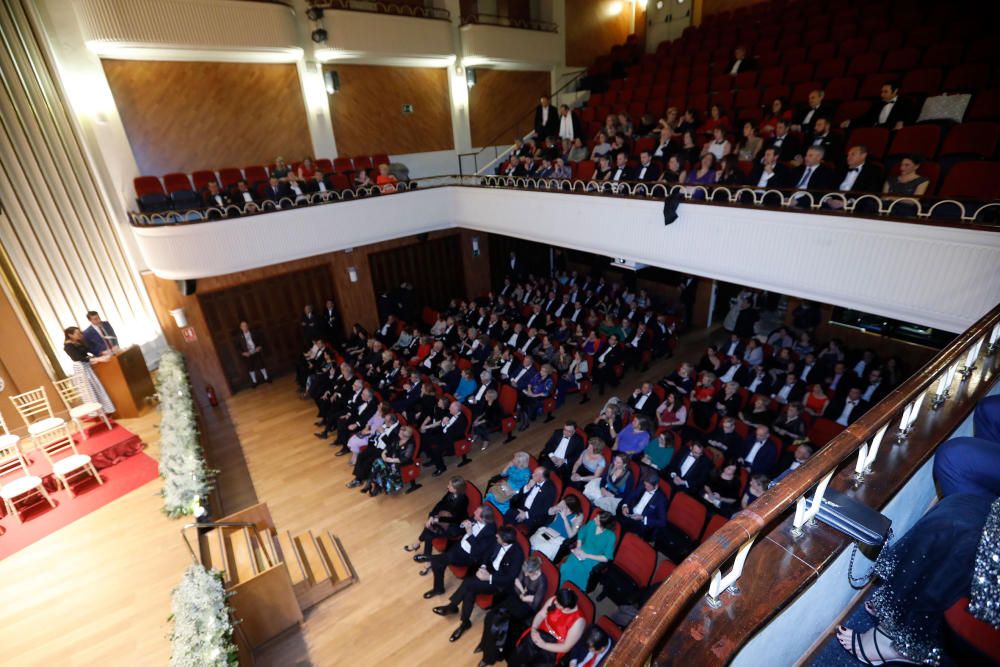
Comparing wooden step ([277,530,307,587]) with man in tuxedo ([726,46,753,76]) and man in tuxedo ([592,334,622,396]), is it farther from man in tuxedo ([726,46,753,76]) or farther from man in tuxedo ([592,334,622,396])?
man in tuxedo ([726,46,753,76])

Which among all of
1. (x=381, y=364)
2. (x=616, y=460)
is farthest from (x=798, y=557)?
(x=381, y=364)

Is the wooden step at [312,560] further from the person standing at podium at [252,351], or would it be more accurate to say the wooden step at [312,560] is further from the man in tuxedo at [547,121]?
the man in tuxedo at [547,121]

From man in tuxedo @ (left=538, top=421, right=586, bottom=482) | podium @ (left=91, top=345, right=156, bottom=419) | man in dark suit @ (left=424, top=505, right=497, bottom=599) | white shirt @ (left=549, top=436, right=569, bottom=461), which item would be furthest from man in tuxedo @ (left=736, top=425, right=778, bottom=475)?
podium @ (left=91, top=345, right=156, bottom=419)

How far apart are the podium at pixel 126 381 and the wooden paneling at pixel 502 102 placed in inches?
368

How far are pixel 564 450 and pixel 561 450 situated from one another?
0.04 m

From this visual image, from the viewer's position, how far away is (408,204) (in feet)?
32.1

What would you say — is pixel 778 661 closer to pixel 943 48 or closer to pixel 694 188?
pixel 694 188

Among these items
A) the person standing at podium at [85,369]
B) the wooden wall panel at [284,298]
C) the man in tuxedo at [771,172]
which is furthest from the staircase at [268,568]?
the man in tuxedo at [771,172]

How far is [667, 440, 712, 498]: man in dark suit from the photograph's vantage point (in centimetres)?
517

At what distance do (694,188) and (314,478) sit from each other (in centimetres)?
672

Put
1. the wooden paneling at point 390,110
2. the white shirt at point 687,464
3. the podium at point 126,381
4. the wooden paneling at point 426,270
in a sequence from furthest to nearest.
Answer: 1. the wooden paneling at point 426,270
2. the wooden paneling at point 390,110
3. the podium at point 126,381
4. the white shirt at point 687,464

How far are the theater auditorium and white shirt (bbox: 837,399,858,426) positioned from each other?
0.03 m

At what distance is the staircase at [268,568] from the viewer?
4.60 meters

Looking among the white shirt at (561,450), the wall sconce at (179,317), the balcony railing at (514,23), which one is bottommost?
the white shirt at (561,450)
